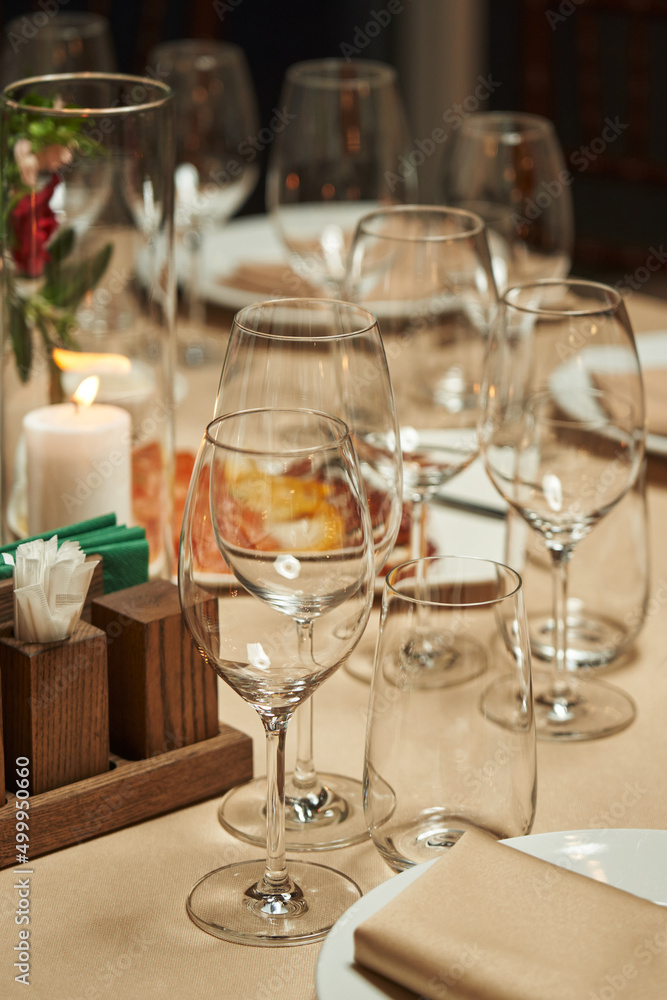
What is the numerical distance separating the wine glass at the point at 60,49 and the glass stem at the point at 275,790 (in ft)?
4.69

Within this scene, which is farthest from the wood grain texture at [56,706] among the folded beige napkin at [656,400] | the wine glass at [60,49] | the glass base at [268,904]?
the wine glass at [60,49]

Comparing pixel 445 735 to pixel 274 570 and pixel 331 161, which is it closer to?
pixel 274 570

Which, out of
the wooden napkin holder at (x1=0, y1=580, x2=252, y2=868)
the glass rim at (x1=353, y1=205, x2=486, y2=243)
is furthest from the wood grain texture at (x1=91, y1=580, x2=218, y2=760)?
the glass rim at (x1=353, y1=205, x2=486, y2=243)

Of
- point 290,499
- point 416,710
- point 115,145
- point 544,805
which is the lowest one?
point 544,805

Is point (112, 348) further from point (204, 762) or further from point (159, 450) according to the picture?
point (204, 762)

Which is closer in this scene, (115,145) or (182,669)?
(182,669)

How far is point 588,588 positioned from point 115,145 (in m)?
0.49

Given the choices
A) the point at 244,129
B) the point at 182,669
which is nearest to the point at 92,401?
the point at 182,669

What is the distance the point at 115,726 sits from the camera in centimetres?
79

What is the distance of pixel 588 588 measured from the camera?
3.33 feet

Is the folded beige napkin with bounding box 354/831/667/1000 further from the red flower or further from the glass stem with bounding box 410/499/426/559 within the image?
the red flower

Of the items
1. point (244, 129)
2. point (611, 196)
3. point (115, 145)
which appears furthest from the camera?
point (611, 196)

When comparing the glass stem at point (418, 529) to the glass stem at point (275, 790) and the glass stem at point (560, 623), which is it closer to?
the glass stem at point (560, 623)

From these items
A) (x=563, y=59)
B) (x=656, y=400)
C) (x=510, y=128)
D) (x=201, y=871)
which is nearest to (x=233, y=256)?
(x=510, y=128)
